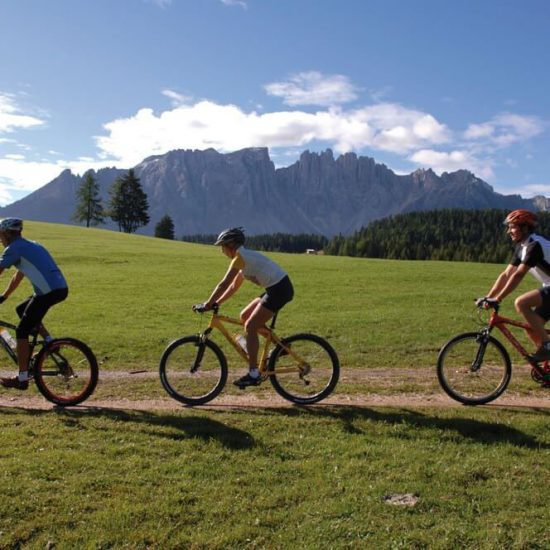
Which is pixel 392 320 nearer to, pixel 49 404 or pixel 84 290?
pixel 49 404

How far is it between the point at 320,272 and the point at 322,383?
2577 cm

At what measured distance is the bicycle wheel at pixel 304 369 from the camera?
8.84m

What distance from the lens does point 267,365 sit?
8922 mm

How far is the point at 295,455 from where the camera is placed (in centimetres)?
654

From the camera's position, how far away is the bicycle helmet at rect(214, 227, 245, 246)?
8.45m

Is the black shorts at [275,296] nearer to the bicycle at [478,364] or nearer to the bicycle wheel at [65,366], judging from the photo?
the bicycle at [478,364]

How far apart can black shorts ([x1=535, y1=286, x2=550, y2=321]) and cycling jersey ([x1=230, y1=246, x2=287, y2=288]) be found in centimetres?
423

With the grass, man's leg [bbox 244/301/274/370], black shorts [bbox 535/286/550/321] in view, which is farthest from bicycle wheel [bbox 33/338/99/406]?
black shorts [bbox 535/286/550/321]

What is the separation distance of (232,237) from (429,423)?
4.13 meters

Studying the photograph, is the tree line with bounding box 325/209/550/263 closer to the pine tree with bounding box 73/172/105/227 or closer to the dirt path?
the pine tree with bounding box 73/172/105/227

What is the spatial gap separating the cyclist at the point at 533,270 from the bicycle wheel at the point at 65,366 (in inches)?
265

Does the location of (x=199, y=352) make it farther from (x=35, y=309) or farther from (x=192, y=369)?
(x=35, y=309)

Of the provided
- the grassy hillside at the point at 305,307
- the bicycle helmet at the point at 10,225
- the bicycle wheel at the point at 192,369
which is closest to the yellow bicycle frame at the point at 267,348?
the bicycle wheel at the point at 192,369

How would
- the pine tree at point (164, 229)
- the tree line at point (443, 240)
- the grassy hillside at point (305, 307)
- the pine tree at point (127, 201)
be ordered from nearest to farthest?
the grassy hillside at point (305, 307)
the pine tree at point (127, 201)
the pine tree at point (164, 229)
the tree line at point (443, 240)
